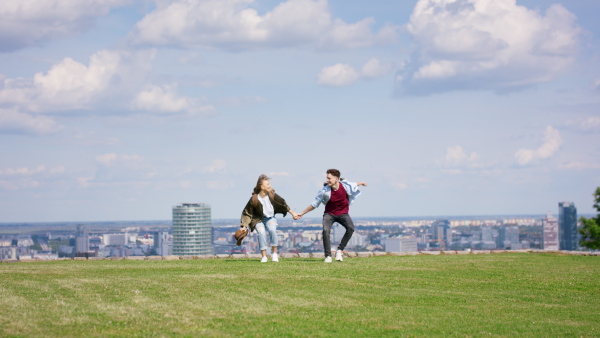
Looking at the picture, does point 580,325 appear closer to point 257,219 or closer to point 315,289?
point 315,289

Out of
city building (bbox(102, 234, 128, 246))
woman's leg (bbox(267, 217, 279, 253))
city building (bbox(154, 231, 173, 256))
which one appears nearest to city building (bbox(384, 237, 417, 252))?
city building (bbox(154, 231, 173, 256))

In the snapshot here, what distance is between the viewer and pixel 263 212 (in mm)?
19641

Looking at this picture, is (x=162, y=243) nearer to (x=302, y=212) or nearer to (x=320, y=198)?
(x=302, y=212)

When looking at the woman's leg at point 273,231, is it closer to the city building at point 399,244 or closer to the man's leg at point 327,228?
the man's leg at point 327,228

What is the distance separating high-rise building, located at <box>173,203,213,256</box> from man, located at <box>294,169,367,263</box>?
93.8 meters

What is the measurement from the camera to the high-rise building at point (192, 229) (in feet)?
393

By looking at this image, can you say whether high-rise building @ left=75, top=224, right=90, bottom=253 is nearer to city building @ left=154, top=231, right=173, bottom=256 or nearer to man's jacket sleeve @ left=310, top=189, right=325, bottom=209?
city building @ left=154, top=231, right=173, bottom=256

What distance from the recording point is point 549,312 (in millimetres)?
11797

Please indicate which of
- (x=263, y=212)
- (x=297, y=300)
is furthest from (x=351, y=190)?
(x=297, y=300)

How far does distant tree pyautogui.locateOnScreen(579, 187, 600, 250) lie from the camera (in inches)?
1684

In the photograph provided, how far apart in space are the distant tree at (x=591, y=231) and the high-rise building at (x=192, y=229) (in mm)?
74491

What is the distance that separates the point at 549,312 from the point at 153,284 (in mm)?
6937

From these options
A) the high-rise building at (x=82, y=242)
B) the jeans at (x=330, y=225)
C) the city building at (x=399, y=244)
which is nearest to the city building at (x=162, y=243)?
the high-rise building at (x=82, y=242)

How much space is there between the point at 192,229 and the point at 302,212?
366 ft
